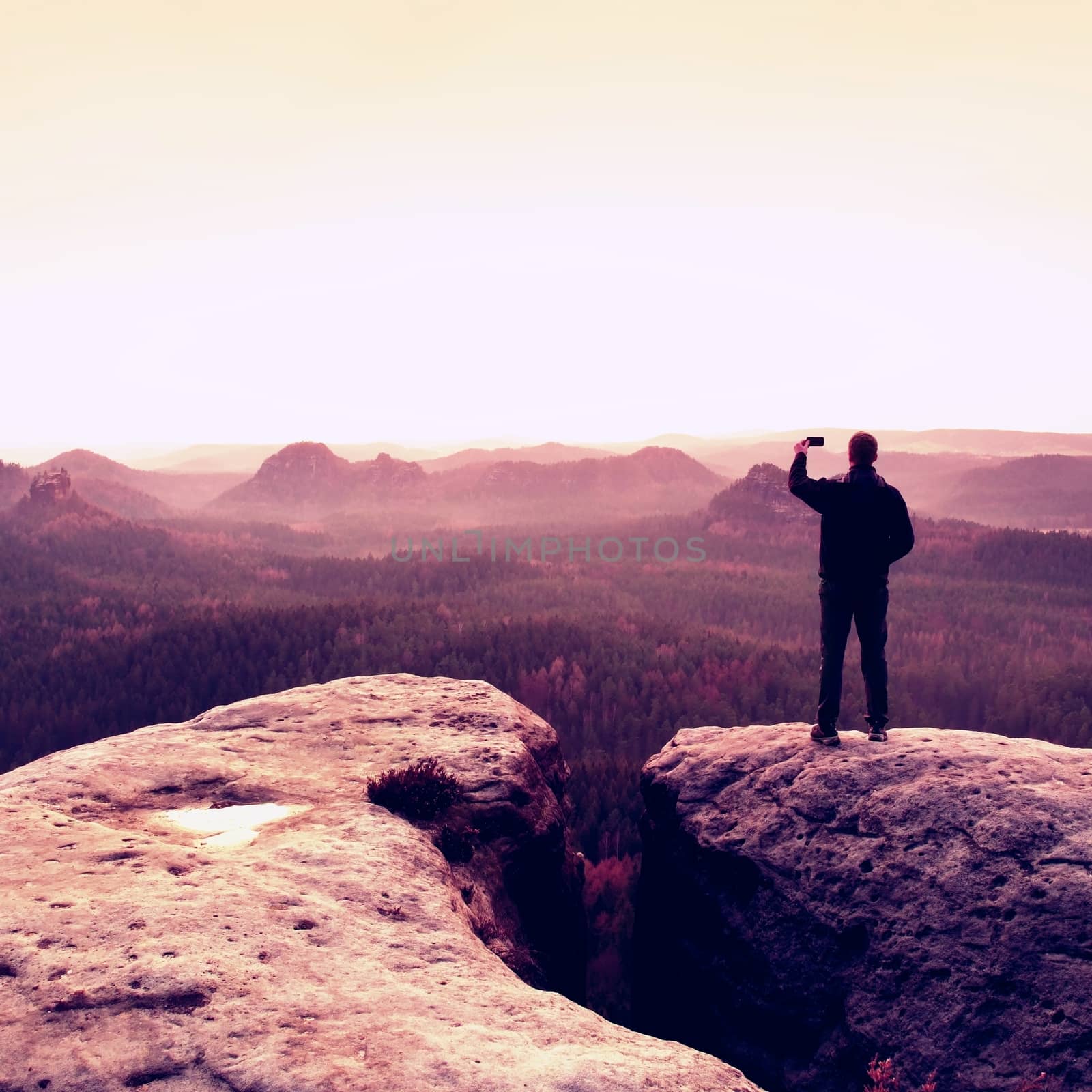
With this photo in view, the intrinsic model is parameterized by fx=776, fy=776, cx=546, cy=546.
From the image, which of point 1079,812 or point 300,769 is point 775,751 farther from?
point 300,769

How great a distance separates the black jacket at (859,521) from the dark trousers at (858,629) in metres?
0.18

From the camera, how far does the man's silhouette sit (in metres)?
7.94

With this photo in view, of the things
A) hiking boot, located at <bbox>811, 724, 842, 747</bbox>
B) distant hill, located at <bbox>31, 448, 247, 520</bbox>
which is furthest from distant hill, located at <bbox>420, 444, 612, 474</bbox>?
hiking boot, located at <bbox>811, 724, 842, 747</bbox>

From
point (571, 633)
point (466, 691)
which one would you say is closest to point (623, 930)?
point (466, 691)

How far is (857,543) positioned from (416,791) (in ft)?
17.0

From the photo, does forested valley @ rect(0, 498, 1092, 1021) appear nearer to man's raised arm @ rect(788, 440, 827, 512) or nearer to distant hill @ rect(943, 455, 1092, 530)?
man's raised arm @ rect(788, 440, 827, 512)

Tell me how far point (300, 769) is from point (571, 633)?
54.2ft

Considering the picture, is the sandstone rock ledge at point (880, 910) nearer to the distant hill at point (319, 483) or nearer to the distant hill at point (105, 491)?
the distant hill at point (105, 491)

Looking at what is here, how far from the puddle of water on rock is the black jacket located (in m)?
6.00

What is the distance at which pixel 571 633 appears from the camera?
24.9 meters

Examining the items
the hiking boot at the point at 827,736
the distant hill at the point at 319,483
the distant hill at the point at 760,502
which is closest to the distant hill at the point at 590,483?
the distant hill at the point at 319,483

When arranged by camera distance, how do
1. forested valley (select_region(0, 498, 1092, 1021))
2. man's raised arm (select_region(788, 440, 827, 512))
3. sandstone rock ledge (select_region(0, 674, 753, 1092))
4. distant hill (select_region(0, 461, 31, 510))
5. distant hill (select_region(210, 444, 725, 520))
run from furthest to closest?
distant hill (select_region(210, 444, 725, 520)), distant hill (select_region(0, 461, 31, 510)), forested valley (select_region(0, 498, 1092, 1021)), man's raised arm (select_region(788, 440, 827, 512)), sandstone rock ledge (select_region(0, 674, 753, 1092))

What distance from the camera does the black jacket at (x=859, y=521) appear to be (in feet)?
26.0

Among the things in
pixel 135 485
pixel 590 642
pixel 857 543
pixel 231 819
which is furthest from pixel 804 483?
pixel 135 485
